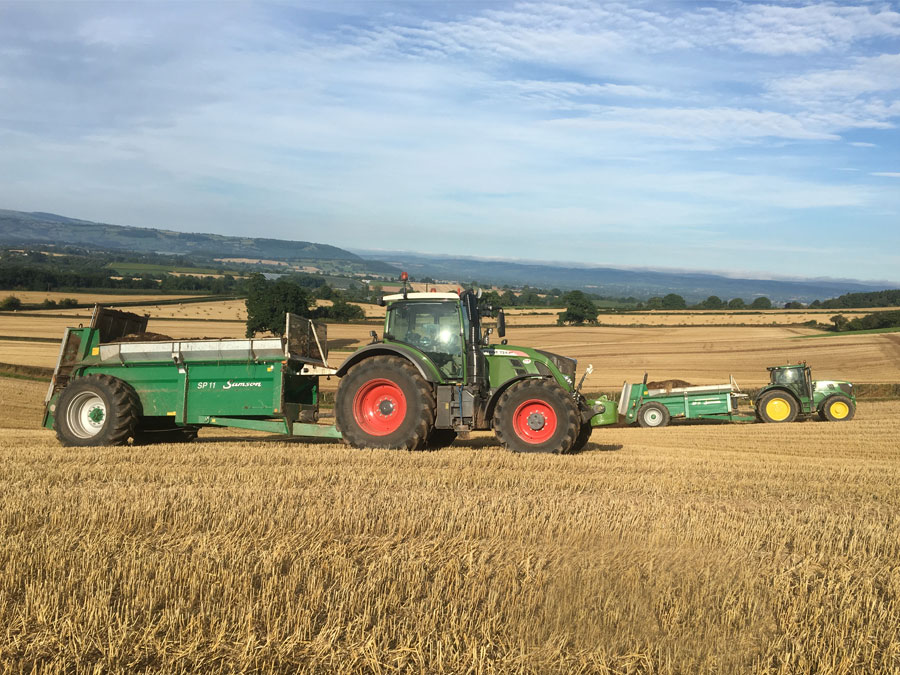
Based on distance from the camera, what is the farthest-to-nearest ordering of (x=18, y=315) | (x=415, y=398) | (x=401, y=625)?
(x=18, y=315) → (x=415, y=398) → (x=401, y=625)

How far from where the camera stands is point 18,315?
45.8 metres

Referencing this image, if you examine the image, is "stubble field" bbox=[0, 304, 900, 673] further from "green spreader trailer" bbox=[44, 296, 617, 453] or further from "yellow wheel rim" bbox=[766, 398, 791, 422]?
"yellow wheel rim" bbox=[766, 398, 791, 422]

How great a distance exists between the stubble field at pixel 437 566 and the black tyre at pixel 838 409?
1384cm

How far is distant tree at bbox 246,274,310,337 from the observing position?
129ft

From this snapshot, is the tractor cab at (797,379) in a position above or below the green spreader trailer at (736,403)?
above

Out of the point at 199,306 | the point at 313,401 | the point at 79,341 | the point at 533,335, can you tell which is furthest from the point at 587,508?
the point at 199,306

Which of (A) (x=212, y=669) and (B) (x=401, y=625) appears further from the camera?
(B) (x=401, y=625)

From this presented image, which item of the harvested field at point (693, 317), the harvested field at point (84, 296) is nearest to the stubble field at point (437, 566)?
the harvested field at point (693, 317)

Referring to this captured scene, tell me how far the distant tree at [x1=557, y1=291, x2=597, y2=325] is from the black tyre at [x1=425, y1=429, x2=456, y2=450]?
45.4 meters

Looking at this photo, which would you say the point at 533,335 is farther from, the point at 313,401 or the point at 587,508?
the point at 587,508

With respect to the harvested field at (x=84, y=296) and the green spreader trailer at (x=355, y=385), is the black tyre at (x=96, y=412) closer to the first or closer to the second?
the green spreader trailer at (x=355, y=385)

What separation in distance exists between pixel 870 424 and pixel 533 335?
29.0 meters

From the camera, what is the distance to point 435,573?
4535 mm

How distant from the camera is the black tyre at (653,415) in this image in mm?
21516
